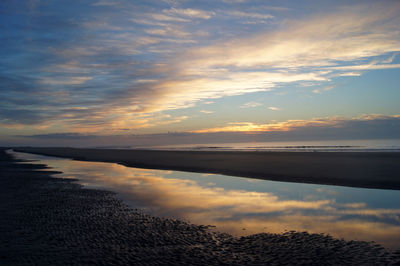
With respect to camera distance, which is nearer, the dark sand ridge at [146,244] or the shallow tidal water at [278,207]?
the dark sand ridge at [146,244]

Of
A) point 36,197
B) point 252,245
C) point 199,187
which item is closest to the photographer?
point 252,245

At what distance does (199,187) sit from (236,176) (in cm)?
745

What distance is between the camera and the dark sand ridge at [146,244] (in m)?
8.32

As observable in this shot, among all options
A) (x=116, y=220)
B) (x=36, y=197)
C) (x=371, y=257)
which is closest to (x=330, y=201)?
(x=371, y=257)

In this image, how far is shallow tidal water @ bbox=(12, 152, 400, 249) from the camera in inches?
452

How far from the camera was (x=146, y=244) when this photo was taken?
980 centimetres

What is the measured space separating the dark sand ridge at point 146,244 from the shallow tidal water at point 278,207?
42.9 inches

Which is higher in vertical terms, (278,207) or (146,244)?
(278,207)

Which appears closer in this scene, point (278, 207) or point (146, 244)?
point (146, 244)

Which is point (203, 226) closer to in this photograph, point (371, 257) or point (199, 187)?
point (371, 257)

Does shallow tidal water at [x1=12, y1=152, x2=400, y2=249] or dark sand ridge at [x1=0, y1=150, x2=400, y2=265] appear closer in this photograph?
dark sand ridge at [x1=0, y1=150, x2=400, y2=265]

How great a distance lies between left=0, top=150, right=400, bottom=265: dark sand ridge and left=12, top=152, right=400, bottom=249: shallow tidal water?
1090 millimetres

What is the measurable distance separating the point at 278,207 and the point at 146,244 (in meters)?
8.41

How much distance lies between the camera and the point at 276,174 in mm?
28719
